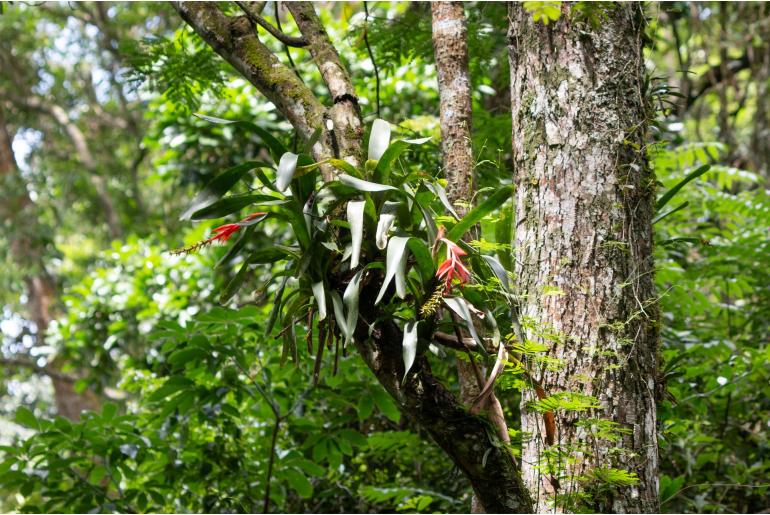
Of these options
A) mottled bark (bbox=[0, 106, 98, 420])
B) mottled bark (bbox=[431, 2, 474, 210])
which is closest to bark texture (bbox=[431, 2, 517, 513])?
mottled bark (bbox=[431, 2, 474, 210])

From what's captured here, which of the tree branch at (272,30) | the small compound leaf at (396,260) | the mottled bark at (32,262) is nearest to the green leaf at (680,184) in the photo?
the small compound leaf at (396,260)

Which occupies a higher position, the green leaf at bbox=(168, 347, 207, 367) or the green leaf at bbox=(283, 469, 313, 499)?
the green leaf at bbox=(168, 347, 207, 367)

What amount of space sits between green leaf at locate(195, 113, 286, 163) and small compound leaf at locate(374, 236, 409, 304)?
0.40 m

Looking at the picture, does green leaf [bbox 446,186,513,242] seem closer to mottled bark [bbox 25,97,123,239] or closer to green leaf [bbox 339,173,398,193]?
green leaf [bbox 339,173,398,193]

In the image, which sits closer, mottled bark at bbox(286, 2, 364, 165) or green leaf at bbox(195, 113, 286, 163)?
green leaf at bbox(195, 113, 286, 163)

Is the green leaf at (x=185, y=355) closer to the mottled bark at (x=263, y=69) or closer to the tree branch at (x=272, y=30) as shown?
the mottled bark at (x=263, y=69)

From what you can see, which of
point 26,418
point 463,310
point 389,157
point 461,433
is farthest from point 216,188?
point 26,418

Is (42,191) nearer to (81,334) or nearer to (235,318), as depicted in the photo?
(81,334)

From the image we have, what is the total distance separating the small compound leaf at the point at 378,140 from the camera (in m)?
1.73

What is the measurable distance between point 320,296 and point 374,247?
0.17 metres

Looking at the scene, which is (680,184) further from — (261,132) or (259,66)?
(259,66)

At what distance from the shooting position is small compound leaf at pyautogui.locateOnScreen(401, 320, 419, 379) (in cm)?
154

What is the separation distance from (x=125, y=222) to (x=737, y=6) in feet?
26.1

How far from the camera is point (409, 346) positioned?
156 centimetres
